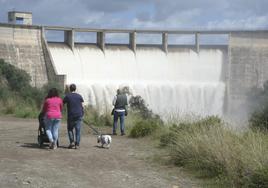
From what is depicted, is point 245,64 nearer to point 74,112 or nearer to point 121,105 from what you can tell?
point 121,105

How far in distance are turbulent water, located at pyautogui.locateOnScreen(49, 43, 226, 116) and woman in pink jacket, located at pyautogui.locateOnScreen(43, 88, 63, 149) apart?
40.4 meters

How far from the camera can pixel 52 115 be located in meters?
13.6

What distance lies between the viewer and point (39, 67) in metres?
57.9

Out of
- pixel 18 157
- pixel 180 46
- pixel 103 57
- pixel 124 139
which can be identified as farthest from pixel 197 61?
pixel 18 157

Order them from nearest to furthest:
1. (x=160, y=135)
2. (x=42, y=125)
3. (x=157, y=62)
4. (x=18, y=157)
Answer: (x=18, y=157) → (x=42, y=125) → (x=160, y=135) → (x=157, y=62)

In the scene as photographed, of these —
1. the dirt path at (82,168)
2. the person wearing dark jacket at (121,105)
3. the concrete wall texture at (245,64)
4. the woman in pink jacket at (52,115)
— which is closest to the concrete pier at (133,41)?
the concrete wall texture at (245,64)

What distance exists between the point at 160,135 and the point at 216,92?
179ft

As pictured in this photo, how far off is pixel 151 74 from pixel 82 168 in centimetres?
5614

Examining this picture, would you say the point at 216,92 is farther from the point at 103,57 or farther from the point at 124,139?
the point at 124,139

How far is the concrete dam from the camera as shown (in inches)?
2258

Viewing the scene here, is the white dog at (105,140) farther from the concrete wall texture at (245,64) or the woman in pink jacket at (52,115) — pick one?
the concrete wall texture at (245,64)

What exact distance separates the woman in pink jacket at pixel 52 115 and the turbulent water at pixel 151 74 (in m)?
40.4

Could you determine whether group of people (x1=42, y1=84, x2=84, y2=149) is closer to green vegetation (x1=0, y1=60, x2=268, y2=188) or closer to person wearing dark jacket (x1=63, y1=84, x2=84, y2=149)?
person wearing dark jacket (x1=63, y1=84, x2=84, y2=149)

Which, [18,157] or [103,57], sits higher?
[103,57]
